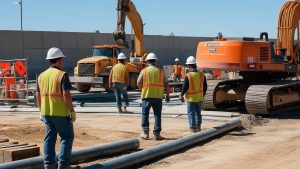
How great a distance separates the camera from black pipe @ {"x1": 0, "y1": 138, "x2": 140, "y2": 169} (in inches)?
338

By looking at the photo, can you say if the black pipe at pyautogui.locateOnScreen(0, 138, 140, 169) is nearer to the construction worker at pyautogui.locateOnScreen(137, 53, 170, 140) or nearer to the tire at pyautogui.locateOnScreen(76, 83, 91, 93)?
the construction worker at pyautogui.locateOnScreen(137, 53, 170, 140)

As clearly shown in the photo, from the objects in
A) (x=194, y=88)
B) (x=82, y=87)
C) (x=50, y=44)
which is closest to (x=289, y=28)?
(x=194, y=88)

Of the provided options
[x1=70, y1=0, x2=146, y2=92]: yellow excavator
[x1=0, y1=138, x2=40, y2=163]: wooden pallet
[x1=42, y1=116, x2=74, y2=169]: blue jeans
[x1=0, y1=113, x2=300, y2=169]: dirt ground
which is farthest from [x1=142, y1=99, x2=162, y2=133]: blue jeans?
[x1=70, y1=0, x2=146, y2=92]: yellow excavator

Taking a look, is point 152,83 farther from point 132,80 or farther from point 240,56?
point 132,80

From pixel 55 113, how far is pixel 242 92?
10.8m

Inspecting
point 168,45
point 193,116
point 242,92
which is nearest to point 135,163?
point 193,116

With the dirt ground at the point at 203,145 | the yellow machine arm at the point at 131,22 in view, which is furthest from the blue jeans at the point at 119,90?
the yellow machine arm at the point at 131,22

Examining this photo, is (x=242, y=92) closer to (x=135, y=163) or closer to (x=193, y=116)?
(x=193, y=116)

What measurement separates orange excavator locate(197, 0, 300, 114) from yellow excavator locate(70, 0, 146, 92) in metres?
9.58

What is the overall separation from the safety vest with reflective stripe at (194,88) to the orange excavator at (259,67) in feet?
11.4

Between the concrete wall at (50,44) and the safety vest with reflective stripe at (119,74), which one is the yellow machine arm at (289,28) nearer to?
the safety vest with reflective stripe at (119,74)

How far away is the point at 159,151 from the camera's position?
10.5m

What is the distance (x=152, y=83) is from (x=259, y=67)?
590 cm

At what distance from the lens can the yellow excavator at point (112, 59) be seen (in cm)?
2702
